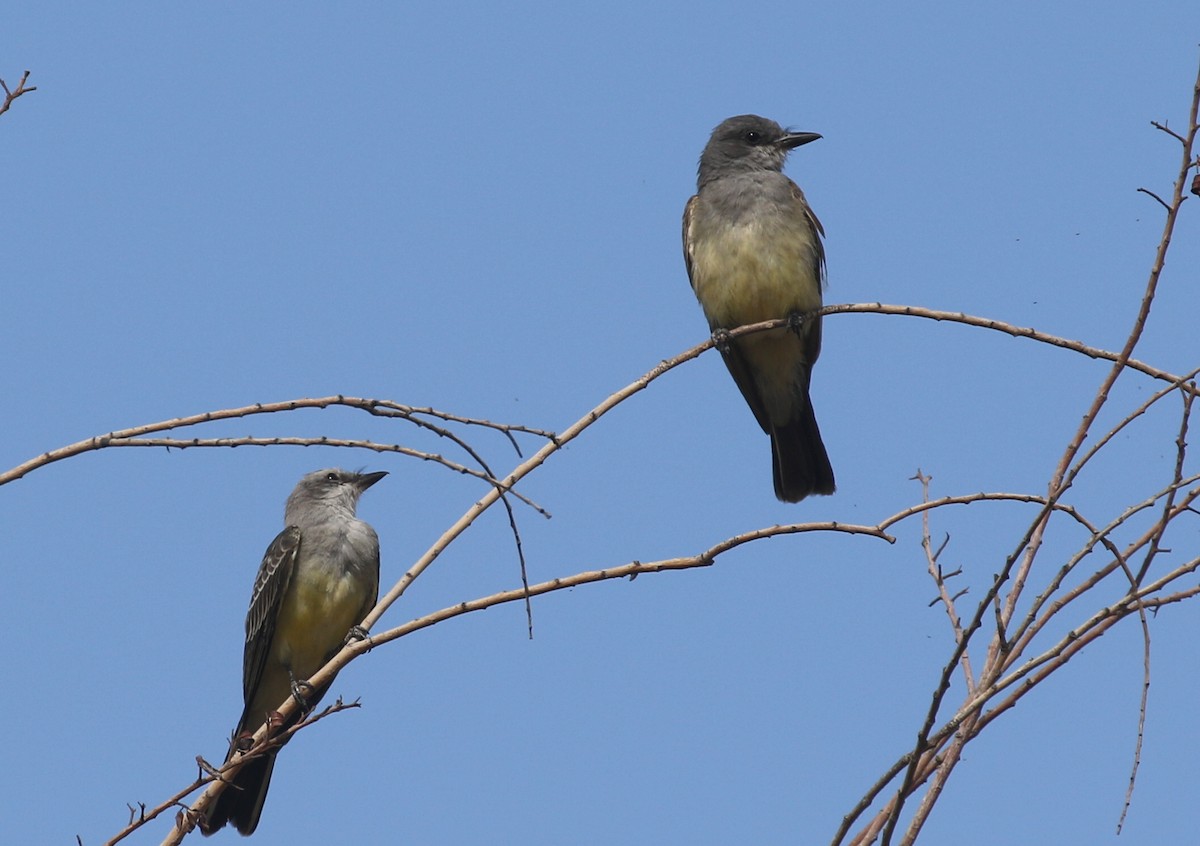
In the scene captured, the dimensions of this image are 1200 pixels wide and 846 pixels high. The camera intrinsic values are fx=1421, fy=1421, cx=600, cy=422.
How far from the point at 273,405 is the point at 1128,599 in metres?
1.94

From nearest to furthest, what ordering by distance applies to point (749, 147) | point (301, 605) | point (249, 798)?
point (249, 798), point (301, 605), point (749, 147)

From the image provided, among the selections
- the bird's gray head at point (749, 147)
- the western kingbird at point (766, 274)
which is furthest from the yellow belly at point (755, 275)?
the bird's gray head at point (749, 147)

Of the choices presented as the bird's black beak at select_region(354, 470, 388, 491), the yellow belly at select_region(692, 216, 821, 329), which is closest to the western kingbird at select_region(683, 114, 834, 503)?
the yellow belly at select_region(692, 216, 821, 329)

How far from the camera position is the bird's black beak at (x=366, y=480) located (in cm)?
866

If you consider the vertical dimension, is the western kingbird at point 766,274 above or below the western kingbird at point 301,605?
above

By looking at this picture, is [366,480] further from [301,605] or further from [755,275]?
[755,275]

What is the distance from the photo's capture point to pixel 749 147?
8.69 meters

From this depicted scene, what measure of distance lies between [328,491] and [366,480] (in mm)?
282

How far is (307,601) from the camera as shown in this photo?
771 centimetres

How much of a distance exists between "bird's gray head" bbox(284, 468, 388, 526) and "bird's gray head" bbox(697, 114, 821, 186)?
109 inches

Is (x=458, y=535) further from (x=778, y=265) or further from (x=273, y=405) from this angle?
(x=778, y=265)

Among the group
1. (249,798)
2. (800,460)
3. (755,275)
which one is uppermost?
(755,275)

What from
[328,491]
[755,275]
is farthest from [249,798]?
[755,275]

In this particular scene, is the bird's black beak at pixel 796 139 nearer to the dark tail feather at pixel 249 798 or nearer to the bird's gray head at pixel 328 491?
the bird's gray head at pixel 328 491
